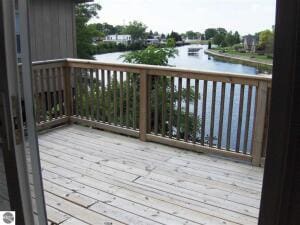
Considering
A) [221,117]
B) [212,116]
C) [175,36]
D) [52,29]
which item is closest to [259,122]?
[221,117]

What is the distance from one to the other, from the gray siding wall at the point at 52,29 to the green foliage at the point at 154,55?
2.83 m

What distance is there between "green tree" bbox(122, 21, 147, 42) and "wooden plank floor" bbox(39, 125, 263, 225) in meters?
1.63

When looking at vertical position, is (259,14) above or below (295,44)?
above

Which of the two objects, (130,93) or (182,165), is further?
(130,93)

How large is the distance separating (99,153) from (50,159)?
1.82ft

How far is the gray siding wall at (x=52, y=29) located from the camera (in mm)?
6941

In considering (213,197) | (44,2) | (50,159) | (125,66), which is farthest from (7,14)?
(44,2)

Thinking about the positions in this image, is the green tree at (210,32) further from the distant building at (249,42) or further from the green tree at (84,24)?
the green tree at (84,24)

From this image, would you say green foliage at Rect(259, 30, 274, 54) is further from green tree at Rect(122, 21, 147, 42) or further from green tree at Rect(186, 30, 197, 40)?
green tree at Rect(122, 21, 147, 42)

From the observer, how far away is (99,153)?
392 centimetres

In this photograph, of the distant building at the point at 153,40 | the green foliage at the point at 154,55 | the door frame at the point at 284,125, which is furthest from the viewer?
the distant building at the point at 153,40

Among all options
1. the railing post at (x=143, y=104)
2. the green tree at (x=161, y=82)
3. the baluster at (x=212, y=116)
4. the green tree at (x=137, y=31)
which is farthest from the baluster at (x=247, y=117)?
the green tree at (x=137, y=31)

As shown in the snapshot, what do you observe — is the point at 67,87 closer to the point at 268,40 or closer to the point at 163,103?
the point at 163,103

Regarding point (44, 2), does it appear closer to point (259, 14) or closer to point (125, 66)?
point (125, 66)
